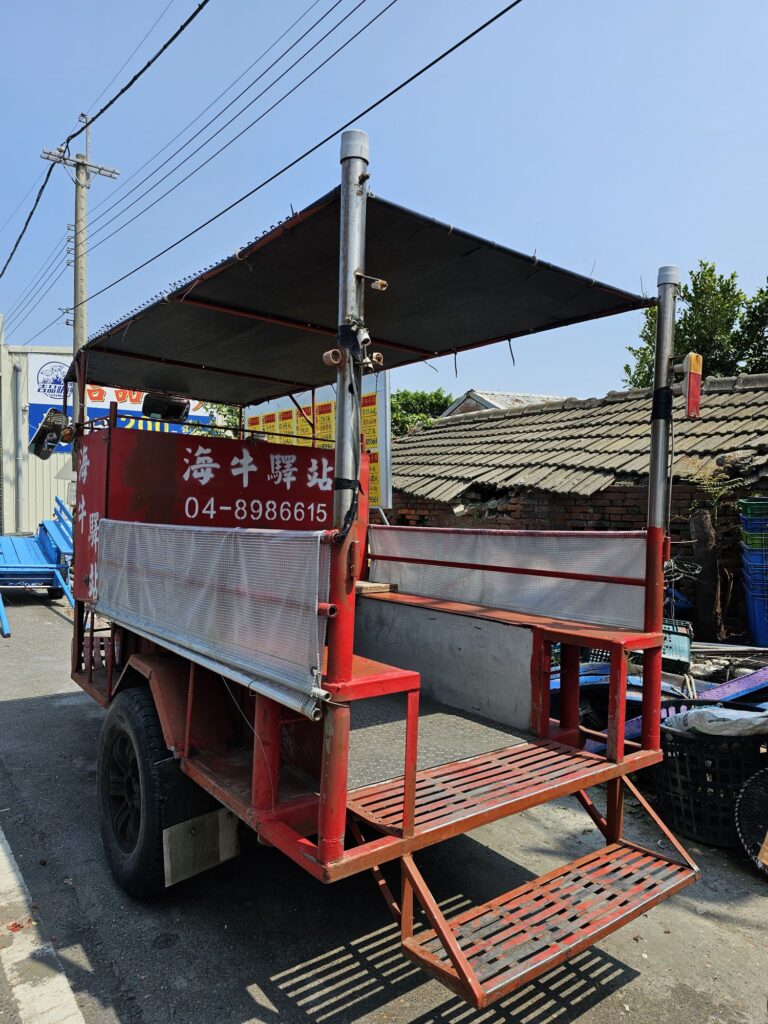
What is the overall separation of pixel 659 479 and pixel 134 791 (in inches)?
119

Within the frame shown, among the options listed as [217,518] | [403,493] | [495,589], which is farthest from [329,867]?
[403,493]

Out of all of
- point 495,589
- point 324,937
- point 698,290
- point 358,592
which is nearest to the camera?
point 324,937

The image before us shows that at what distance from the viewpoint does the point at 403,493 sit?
9.71 meters

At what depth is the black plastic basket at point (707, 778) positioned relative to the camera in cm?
388

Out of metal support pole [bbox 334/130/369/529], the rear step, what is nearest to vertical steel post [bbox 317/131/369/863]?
metal support pole [bbox 334/130/369/529]

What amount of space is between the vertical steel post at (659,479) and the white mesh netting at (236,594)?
1.84 meters

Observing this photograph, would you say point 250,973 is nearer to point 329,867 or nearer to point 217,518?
point 329,867

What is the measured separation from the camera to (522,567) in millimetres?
4328

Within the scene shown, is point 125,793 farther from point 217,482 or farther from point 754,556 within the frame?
point 754,556

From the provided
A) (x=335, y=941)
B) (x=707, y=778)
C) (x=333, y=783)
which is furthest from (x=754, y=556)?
(x=333, y=783)

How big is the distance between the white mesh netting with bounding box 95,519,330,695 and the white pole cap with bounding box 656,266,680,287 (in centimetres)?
229

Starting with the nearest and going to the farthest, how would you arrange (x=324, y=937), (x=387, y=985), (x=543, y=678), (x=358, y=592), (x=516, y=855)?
(x=387, y=985) → (x=324, y=937) → (x=543, y=678) → (x=516, y=855) → (x=358, y=592)

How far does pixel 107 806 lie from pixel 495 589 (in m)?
2.54

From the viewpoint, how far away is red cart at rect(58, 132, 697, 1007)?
2.34 meters
